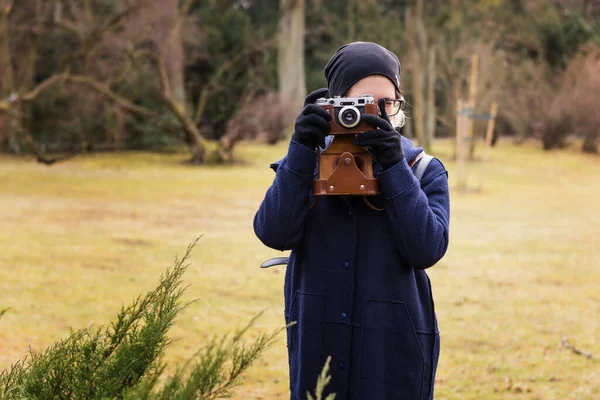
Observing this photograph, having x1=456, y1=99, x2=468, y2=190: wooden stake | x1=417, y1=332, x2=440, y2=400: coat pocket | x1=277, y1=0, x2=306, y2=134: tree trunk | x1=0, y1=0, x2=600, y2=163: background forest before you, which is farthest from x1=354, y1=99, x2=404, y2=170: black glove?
x1=277, y1=0, x2=306, y2=134: tree trunk

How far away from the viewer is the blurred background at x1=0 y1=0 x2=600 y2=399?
231 inches

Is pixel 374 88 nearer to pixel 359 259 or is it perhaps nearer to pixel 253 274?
pixel 359 259

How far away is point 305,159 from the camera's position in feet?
6.49

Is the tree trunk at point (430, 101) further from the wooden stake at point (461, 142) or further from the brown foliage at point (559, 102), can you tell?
the wooden stake at point (461, 142)

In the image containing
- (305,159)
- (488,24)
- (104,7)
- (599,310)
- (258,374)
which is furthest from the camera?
(488,24)

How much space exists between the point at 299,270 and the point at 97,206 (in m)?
11.1

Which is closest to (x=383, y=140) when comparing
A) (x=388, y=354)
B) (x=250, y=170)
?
(x=388, y=354)

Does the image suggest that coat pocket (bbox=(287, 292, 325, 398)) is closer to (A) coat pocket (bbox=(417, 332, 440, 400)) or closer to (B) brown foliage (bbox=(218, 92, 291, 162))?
(A) coat pocket (bbox=(417, 332, 440, 400))

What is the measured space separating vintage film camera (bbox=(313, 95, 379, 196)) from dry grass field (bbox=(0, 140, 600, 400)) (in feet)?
2.16

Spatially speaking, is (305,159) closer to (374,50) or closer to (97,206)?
(374,50)

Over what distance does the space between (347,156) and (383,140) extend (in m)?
0.12

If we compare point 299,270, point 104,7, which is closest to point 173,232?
point 299,270

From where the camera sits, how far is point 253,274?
26.0ft

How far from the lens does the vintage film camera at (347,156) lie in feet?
6.33
